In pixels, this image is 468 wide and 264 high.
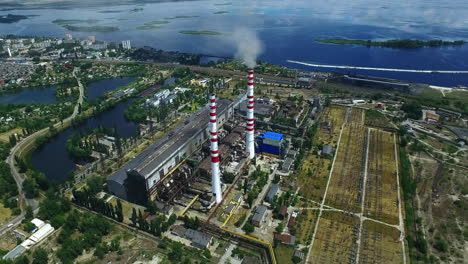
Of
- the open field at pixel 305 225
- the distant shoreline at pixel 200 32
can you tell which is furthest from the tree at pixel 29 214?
the distant shoreline at pixel 200 32

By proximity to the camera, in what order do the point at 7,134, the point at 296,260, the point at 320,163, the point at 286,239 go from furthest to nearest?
the point at 7,134
the point at 320,163
the point at 286,239
the point at 296,260

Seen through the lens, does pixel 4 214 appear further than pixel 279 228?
Yes

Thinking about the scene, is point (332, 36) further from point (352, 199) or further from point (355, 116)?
point (352, 199)

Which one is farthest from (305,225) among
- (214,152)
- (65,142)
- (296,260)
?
(65,142)

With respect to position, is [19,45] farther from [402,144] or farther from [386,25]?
[386,25]

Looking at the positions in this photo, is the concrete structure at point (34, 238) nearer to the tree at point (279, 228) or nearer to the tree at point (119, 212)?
the tree at point (119, 212)


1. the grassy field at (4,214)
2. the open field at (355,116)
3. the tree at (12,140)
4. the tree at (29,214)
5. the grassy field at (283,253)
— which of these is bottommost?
the grassy field at (4,214)

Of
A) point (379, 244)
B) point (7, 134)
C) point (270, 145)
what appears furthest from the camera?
point (7, 134)
